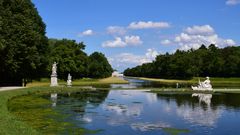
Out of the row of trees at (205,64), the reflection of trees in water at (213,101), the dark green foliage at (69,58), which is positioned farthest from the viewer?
the row of trees at (205,64)

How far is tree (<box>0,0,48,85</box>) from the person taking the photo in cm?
5812

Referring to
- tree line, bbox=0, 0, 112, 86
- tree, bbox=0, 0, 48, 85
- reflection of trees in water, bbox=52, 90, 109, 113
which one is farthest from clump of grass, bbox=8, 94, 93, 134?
tree, bbox=0, 0, 48, 85

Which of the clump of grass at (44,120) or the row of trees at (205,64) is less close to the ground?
the row of trees at (205,64)

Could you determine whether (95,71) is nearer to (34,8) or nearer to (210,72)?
(210,72)

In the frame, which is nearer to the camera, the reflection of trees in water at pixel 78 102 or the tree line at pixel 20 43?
the reflection of trees in water at pixel 78 102

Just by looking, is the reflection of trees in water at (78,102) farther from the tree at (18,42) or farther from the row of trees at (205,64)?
the row of trees at (205,64)

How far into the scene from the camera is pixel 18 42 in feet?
201

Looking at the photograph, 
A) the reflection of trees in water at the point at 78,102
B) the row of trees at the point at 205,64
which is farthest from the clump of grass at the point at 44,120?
the row of trees at the point at 205,64

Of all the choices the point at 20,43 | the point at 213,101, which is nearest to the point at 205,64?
the point at 20,43

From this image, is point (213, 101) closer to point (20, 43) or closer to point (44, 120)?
point (44, 120)

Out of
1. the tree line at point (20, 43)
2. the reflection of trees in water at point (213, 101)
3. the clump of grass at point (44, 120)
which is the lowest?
the clump of grass at point (44, 120)

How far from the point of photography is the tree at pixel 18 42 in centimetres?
5812

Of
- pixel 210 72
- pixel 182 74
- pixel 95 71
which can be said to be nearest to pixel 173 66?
pixel 182 74

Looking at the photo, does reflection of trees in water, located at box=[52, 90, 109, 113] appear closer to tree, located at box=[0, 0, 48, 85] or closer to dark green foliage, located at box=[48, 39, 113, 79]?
tree, located at box=[0, 0, 48, 85]
